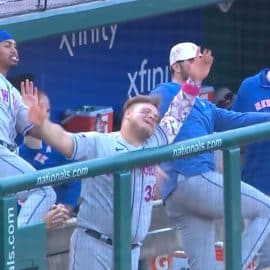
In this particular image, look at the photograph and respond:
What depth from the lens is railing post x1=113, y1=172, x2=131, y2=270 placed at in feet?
16.1

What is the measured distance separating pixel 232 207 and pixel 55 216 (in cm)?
91

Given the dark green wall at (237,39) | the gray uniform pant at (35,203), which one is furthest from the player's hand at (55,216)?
Result: the dark green wall at (237,39)


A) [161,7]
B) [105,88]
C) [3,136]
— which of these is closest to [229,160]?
[3,136]

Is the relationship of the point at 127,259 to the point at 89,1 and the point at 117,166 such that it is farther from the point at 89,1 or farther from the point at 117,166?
the point at 89,1

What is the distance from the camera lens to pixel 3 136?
594 centimetres

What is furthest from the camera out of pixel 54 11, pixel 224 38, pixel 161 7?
pixel 224 38

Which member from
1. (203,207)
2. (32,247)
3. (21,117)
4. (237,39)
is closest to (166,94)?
(21,117)

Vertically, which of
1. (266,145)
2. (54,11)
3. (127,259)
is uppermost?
(54,11)

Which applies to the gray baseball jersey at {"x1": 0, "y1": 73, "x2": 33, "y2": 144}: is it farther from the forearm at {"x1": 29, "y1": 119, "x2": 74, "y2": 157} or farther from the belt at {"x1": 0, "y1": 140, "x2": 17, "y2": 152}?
the forearm at {"x1": 29, "y1": 119, "x2": 74, "y2": 157}

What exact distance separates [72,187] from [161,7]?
409cm

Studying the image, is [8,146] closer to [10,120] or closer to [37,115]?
[10,120]

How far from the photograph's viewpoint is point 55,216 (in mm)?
4754

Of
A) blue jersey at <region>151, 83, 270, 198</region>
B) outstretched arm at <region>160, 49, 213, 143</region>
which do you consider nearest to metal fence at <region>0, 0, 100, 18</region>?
blue jersey at <region>151, 83, 270, 198</region>

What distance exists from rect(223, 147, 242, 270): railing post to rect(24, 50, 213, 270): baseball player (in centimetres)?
33
